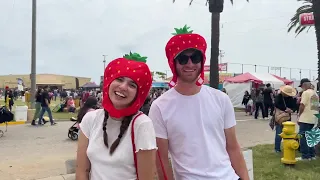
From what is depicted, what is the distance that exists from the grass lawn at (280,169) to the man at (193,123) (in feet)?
13.0

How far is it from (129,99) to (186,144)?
461mm

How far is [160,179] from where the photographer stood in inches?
86.8

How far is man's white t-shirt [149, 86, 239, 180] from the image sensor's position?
2115mm

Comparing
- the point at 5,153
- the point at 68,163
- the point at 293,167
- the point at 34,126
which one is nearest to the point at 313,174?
the point at 293,167

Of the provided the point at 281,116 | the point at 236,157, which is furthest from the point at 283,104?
the point at 236,157

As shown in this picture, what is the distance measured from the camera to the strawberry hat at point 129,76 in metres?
1.96

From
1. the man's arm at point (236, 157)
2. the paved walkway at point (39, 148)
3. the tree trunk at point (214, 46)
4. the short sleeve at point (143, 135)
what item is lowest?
the paved walkway at point (39, 148)

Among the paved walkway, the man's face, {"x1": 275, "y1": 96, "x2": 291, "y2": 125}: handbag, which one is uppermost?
the man's face

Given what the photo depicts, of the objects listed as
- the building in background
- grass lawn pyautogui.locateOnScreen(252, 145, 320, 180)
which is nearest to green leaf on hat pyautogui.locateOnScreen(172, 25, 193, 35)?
grass lawn pyautogui.locateOnScreen(252, 145, 320, 180)

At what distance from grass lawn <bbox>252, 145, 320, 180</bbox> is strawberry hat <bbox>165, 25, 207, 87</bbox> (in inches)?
163

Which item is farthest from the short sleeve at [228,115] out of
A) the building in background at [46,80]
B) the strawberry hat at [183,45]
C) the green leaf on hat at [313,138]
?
the building in background at [46,80]

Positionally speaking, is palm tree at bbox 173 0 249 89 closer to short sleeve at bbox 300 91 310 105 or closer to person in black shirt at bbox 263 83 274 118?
short sleeve at bbox 300 91 310 105

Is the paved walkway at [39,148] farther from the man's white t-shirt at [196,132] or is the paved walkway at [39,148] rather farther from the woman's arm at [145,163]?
the woman's arm at [145,163]

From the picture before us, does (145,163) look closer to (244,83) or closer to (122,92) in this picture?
(122,92)
